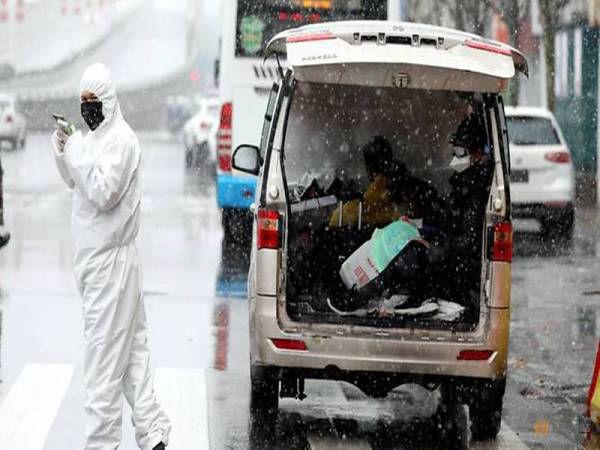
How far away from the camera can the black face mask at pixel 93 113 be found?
27.1 ft

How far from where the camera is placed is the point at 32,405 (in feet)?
32.6

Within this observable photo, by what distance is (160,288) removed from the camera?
1571 cm

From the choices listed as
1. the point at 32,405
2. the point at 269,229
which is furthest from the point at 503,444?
the point at 32,405

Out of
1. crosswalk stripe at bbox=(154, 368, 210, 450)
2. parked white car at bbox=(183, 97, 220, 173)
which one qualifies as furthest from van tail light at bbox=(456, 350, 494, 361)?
parked white car at bbox=(183, 97, 220, 173)

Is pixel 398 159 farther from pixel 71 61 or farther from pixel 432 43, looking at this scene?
pixel 71 61

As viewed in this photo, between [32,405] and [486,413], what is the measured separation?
2.77 m

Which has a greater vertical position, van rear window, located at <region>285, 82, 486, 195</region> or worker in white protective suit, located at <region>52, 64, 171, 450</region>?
van rear window, located at <region>285, 82, 486, 195</region>

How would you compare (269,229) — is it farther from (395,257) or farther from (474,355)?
(474,355)

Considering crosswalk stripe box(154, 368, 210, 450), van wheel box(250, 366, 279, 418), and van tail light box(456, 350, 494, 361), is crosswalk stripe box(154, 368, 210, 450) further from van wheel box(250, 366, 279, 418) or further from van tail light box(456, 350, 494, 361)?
van tail light box(456, 350, 494, 361)

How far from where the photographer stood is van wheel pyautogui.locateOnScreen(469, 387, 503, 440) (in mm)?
9391

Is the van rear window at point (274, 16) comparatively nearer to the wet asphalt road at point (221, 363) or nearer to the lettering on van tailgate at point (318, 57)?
the wet asphalt road at point (221, 363)

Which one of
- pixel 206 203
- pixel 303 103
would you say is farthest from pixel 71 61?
pixel 303 103

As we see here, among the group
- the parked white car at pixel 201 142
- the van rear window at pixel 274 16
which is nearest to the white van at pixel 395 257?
the van rear window at pixel 274 16

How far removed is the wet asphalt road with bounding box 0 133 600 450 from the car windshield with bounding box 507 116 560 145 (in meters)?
1.50
